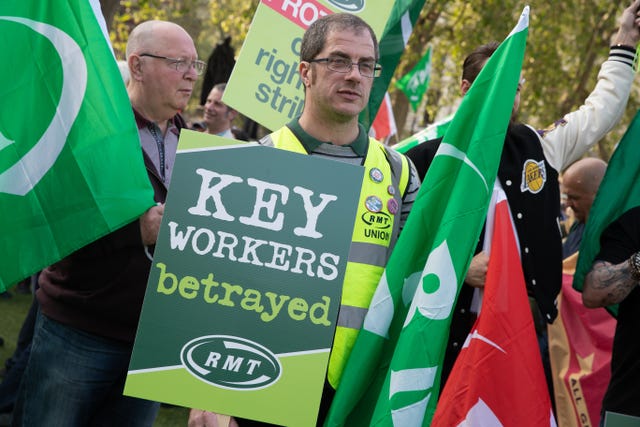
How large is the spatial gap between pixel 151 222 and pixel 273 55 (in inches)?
68.3

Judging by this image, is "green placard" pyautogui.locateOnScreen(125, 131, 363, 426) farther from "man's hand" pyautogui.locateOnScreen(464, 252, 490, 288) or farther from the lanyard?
the lanyard

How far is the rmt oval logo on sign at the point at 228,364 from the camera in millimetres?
2645

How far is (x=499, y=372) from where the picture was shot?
298cm

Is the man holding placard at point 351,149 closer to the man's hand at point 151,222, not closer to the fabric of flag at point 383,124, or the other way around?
the man's hand at point 151,222

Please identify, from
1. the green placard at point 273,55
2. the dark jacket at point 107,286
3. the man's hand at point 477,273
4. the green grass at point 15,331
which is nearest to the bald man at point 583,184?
the green placard at point 273,55

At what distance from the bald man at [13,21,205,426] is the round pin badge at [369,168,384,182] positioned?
0.80 metres

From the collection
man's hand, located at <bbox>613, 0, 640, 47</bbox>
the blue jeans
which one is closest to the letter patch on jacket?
man's hand, located at <bbox>613, 0, 640, 47</bbox>

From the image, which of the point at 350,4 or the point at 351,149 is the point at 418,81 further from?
the point at 351,149

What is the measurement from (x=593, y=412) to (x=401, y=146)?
1.95m

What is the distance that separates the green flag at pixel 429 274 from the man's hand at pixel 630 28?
986 mm

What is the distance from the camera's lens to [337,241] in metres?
2.71

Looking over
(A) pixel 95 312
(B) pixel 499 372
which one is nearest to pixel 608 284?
(B) pixel 499 372

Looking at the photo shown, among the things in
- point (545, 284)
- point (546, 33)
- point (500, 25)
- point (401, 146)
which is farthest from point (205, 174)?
point (546, 33)

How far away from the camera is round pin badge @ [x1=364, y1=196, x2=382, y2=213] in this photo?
2885mm
